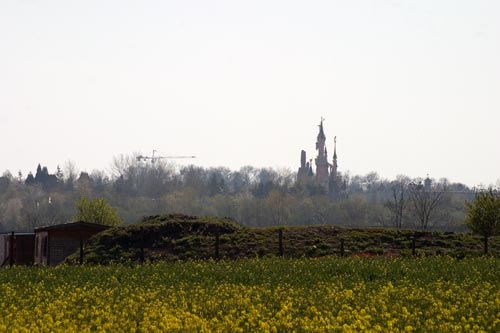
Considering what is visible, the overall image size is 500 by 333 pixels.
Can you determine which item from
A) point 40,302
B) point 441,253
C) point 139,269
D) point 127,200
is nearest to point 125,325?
point 40,302

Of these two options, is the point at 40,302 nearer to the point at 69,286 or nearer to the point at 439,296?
the point at 69,286

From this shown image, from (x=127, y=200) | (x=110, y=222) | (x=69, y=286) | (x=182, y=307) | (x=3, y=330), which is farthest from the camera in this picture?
(x=127, y=200)

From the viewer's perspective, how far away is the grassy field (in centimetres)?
2003

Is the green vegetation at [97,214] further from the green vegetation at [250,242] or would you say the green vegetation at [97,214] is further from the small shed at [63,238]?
the green vegetation at [250,242]

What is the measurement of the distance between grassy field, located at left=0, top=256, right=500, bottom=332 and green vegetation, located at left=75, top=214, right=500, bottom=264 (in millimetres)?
7598

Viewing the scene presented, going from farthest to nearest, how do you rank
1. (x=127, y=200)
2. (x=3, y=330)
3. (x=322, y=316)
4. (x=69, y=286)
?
(x=127, y=200) < (x=69, y=286) < (x=322, y=316) < (x=3, y=330)

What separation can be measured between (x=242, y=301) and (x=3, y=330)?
6.08 meters

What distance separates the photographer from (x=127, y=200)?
175000mm

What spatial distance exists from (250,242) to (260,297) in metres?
21.4

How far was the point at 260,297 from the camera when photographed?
24641 mm

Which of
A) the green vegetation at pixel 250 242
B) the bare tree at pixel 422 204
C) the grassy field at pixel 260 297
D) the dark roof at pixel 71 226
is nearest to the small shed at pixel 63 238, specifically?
the dark roof at pixel 71 226

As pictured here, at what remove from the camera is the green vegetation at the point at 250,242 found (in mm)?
44281

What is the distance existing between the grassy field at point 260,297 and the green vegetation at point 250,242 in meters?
7.60

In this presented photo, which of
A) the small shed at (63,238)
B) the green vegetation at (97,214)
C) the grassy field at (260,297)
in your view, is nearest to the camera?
the grassy field at (260,297)
